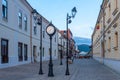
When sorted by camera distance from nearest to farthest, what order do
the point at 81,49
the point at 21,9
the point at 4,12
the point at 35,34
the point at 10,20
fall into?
the point at 4,12 < the point at 10,20 < the point at 21,9 < the point at 35,34 < the point at 81,49

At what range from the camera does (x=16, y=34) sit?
104ft

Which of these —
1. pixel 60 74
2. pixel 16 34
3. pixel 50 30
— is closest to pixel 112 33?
pixel 60 74

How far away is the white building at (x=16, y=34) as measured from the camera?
26.9m

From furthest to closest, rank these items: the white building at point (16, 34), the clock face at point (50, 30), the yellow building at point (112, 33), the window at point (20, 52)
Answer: the window at point (20, 52) → the white building at point (16, 34) → the yellow building at point (112, 33) → the clock face at point (50, 30)

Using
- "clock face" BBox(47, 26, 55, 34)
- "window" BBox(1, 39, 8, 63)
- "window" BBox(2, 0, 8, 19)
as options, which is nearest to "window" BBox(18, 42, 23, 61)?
"window" BBox(1, 39, 8, 63)

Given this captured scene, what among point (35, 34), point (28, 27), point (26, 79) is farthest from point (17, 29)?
point (26, 79)

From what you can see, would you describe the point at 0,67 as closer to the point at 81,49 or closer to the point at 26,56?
the point at 26,56

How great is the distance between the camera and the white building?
26.9 m

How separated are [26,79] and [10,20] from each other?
14.0m

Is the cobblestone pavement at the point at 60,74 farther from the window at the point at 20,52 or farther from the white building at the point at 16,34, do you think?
the window at the point at 20,52

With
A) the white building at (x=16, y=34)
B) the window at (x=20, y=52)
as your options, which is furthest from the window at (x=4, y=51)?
the window at (x=20, y=52)

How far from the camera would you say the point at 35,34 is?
45094mm

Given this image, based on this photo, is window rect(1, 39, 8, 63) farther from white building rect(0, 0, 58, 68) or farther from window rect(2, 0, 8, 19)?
window rect(2, 0, 8, 19)

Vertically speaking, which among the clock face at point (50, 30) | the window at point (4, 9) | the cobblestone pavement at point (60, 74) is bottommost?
the cobblestone pavement at point (60, 74)
